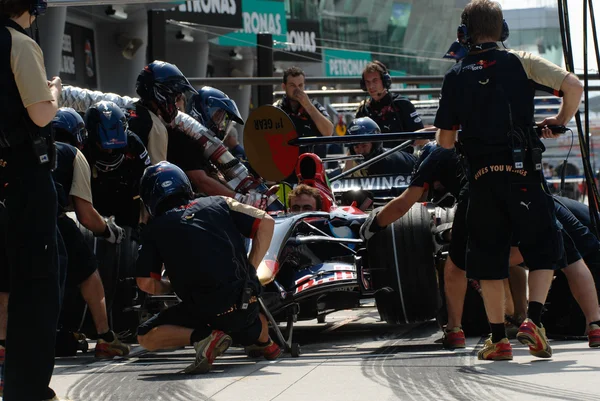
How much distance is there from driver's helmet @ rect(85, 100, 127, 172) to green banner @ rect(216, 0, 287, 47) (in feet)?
81.6

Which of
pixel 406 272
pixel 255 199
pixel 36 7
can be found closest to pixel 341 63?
pixel 255 199

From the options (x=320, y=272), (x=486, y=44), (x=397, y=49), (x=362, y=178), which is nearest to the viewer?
(x=486, y=44)

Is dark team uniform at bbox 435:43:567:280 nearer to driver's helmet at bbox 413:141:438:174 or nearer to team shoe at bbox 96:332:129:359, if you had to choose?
driver's helmet at bbox 413:141:438:174

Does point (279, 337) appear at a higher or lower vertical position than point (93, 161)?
lower

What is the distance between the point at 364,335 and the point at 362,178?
220 cm

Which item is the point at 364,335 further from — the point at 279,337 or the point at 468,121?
the point at 468,121

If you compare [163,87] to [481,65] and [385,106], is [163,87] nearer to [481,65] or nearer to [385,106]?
[481,65]

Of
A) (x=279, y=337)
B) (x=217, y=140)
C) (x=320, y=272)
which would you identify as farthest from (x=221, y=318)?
(x=217, y=140)

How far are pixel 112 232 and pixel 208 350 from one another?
5.18 ft

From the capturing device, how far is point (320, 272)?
7.59m

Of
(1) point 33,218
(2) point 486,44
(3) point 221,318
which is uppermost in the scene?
(2) point 486,44

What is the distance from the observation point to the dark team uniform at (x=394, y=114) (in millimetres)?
11023

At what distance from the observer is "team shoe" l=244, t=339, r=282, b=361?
679cm

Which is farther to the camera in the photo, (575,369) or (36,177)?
(575,369)
